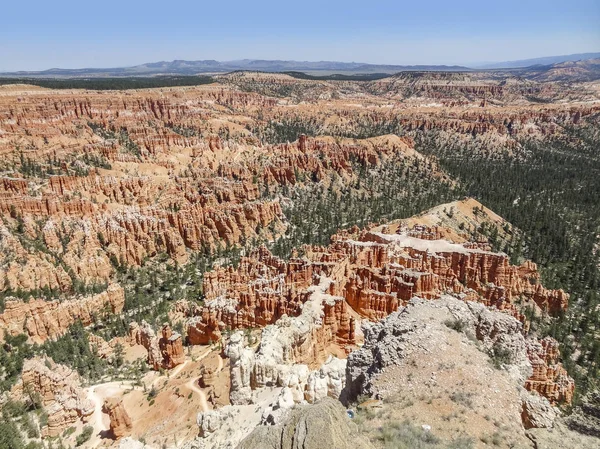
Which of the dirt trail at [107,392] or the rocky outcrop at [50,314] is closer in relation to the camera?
the dirt trail at [107,392]

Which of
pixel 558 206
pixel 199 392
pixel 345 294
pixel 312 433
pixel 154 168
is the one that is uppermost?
pixel 312 433

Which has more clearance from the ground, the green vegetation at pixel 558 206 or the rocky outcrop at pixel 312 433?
the rocky outcrop at pixel 312 433

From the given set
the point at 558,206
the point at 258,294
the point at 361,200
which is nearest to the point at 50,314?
the point at 258,294

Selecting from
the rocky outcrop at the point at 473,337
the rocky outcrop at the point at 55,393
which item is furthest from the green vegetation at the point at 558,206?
the rocky outcrop at the point at 55,393

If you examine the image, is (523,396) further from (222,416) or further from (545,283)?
(545,283)

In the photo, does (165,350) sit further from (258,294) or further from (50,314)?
(50,314)

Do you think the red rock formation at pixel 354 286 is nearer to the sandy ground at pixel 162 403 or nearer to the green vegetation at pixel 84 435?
the sandy ground at pixel 162 403
